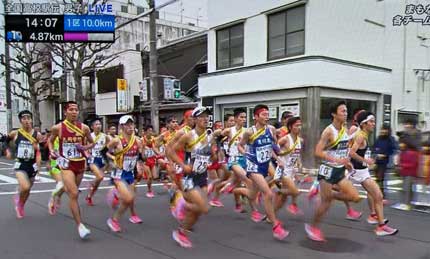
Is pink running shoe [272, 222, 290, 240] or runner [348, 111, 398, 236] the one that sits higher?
runner [348, 111, 398, 236]

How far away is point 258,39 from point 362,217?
11.3 meters

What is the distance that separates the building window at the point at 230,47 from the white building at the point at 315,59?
0.04 metres

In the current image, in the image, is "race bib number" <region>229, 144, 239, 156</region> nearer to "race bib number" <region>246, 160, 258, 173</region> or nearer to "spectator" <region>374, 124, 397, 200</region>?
"race bib number" <region>246, 160, 258, 173</region>

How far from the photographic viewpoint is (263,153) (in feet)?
22.4

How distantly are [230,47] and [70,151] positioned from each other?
13.6m

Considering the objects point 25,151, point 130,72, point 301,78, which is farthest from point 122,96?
point 25,151

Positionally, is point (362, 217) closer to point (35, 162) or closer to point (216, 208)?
point (216, 208)

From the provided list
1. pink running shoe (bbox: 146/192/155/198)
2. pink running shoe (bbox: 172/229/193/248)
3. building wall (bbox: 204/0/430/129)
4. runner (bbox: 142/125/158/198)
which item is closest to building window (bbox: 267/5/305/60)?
building wall (bbox: 204/0/430/129)

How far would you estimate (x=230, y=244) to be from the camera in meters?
6.16

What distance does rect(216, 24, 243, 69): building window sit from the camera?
62.5 feet

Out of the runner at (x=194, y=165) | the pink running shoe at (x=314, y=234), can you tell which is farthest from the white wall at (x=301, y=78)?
the runner at (x=194, y=165)

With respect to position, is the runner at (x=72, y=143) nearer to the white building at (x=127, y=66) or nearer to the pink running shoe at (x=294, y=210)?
the pink running shoe at (x=294, y=210)

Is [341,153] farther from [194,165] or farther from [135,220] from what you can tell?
[135,220]

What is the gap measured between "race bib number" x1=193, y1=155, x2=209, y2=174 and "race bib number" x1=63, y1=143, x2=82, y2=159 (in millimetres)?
2058
